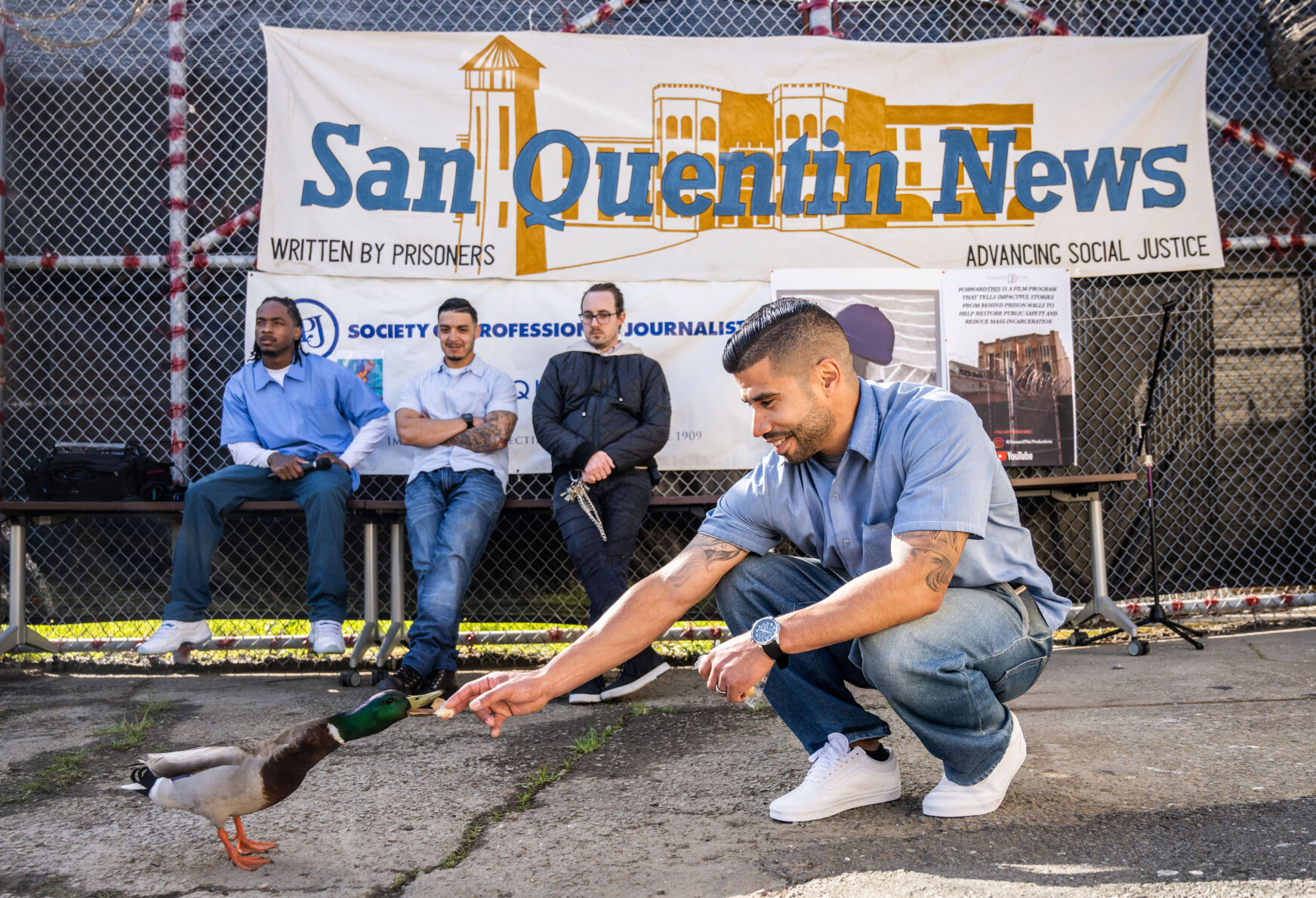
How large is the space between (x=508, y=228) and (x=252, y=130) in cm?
Answer: 165

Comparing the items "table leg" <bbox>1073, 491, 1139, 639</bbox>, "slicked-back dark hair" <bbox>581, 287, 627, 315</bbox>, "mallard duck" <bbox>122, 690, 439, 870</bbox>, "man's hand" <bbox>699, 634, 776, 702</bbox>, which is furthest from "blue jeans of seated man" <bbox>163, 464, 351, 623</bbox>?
"table leg" <bbox>1073, 491, 1139, 639</bbox>

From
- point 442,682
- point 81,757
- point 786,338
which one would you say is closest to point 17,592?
point 81,757

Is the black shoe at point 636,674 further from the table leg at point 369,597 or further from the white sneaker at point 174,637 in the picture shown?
the white sneaker at point 174,637

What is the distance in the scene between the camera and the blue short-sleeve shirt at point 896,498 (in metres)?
2.37

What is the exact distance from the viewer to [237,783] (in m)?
2.39

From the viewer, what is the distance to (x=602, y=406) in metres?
5.02

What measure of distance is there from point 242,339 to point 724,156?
2.96 meters

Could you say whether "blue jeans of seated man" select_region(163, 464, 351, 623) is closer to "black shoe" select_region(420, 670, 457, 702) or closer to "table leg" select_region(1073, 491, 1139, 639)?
"black shoe" select_region(420, 670, 457, 702)

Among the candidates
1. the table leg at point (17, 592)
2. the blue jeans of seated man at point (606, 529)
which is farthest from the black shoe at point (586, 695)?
the table leg at point (17, 592)

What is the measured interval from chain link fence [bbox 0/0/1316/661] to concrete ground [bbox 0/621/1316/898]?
1.75 metres

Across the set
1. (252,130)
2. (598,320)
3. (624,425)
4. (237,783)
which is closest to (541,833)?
(237,783)

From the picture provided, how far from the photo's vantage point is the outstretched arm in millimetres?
2264

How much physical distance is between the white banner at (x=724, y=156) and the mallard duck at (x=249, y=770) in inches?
142

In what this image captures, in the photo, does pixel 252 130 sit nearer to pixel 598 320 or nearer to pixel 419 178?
pixel 419 178
